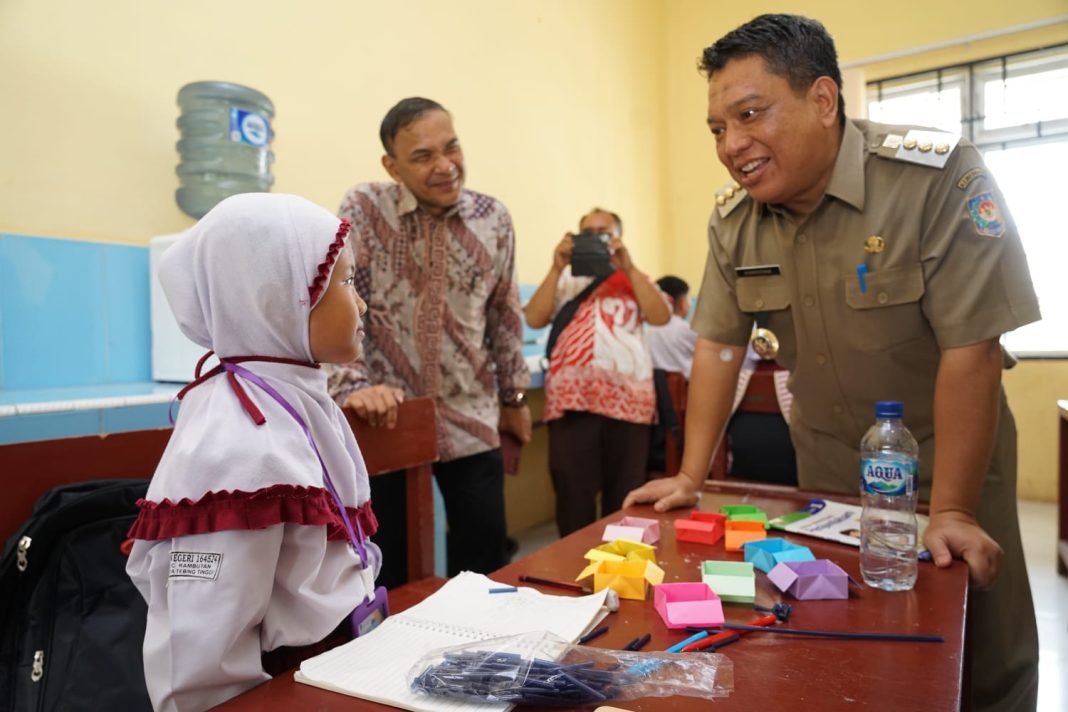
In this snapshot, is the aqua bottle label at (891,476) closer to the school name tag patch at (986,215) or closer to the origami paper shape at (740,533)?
the origami paper shape at (740,533)

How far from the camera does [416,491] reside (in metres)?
1.41

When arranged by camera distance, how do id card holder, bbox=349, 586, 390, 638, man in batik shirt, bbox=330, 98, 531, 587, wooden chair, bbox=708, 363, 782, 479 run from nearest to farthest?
id card holder, bbox=349, 586, 390, 638, man in batik shirt, bbox=330, 98, 531, 587, wooden chair, bbox=708, 363, 782, 479

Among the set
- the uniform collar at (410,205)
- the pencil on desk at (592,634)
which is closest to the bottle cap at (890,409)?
the pencil on desk at (592,634)

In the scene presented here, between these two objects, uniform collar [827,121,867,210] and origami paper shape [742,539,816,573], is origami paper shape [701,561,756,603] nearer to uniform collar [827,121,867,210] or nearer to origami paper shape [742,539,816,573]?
origami paper shape [742,539,816,573]

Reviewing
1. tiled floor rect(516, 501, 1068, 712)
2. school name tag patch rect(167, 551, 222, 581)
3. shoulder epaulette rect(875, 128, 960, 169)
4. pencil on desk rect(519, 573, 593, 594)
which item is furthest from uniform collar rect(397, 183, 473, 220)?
tiled floor rect(516, 501, 1068, 712)

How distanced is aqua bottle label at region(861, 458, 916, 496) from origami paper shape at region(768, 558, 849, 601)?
5.2 inches

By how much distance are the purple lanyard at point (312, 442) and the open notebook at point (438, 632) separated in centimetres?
9

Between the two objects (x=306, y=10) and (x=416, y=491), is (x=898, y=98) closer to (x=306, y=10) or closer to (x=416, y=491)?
(x=306, y=10)

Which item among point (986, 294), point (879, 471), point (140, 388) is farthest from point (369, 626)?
point (140, 388)

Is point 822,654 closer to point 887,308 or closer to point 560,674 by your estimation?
point 560,674

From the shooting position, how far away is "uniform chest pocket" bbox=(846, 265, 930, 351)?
4.14 ft

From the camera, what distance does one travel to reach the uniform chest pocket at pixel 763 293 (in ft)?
4.62

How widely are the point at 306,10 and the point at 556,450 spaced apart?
6.08ft

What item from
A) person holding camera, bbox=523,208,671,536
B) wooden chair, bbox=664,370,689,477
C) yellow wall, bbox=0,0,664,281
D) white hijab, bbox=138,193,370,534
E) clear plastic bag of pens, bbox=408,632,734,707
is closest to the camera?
clear plastic bag of pens, bbox=408,632,734,707
